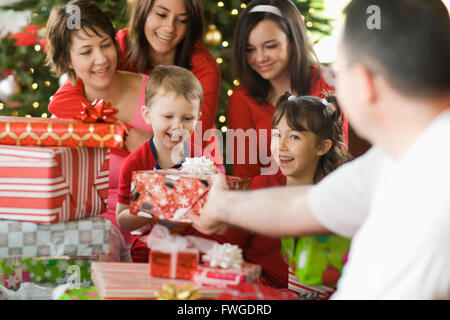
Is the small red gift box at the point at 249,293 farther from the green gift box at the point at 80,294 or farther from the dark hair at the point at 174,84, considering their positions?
the dark hair at the point at 174,84

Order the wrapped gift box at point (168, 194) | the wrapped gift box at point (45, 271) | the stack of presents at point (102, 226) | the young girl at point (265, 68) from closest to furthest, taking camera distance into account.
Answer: the stack of presents at point (102, 226), the wrapped gift box at point (168, 194), the wrapped gift box at point (45, 271), the young girl at point (265, 68)

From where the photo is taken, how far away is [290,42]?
7.50 ft

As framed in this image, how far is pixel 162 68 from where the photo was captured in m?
1.90

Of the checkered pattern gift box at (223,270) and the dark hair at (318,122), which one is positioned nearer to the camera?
the checkered pattern gift box at (223,270)

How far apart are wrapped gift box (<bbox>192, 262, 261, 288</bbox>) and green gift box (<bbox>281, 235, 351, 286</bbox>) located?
0.44 ft

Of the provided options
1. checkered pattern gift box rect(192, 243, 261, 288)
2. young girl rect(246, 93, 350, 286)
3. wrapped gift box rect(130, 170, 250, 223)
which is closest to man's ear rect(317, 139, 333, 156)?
young girl rect(246, 93, 350, 286)

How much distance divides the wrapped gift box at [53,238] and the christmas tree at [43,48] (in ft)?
4.63

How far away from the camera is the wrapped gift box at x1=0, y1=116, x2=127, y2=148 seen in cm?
149

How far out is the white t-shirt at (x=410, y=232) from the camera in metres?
0.80

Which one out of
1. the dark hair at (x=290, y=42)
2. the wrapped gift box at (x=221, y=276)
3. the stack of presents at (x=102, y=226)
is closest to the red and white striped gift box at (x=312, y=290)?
the stack of presents at (x=102, y=226)

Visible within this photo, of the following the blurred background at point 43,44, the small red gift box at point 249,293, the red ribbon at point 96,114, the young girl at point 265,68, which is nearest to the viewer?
the small red gift box at point 249,293

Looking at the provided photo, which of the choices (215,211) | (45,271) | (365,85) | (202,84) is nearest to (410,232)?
(365,85)
